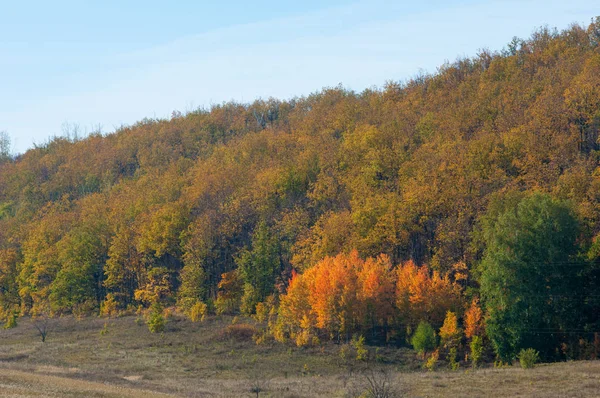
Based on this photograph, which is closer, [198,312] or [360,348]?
[360,348]

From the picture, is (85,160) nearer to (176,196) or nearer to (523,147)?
(176,196)

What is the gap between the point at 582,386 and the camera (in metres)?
37.0

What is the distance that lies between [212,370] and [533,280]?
2625 cm

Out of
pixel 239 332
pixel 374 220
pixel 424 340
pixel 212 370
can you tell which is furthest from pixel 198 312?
pixel 424 340

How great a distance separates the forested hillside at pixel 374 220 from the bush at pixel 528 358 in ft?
10.6

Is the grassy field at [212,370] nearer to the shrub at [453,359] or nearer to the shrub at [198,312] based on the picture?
the shrub at [198,312]

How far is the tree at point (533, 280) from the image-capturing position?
51031mm

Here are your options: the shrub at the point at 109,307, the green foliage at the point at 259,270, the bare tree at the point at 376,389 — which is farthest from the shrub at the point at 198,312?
the bare tree at the point at 376,389

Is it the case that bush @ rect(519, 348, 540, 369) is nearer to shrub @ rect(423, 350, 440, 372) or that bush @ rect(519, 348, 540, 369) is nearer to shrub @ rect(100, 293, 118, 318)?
shrub @ rect(423, 350, 440, 372)

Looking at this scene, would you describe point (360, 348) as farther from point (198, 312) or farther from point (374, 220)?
point (198, 312)

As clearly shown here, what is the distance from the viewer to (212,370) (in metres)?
52.2

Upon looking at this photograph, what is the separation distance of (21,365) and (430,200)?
136ft

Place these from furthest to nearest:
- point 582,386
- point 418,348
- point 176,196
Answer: point 176,196, point 418,348, point 582,386

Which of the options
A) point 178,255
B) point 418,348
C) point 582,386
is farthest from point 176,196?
point 582,386
